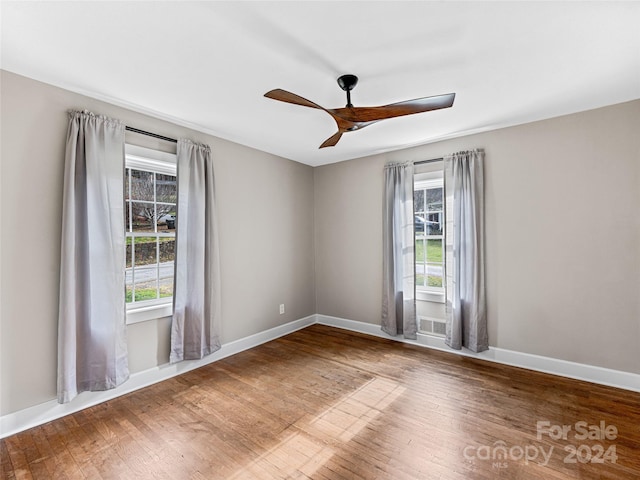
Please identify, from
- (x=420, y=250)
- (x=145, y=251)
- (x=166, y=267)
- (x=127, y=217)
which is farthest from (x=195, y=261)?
(x=420, y=250)

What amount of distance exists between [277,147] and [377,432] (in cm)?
328

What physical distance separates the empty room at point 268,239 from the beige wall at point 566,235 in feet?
0.07

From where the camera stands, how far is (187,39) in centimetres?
179

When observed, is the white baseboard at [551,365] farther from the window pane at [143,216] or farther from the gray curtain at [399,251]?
the window pane at [143,216]

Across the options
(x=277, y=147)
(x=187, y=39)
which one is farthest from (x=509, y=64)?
(x=277, y=147)

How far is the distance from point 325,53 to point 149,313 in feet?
8.87

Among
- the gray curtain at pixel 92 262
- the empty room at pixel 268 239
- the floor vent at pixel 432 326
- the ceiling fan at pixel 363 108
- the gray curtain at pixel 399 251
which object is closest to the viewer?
the empty room at pixel 268 239

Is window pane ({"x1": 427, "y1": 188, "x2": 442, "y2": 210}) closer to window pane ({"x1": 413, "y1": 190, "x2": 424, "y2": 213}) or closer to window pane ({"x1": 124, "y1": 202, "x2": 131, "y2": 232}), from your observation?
window pane ({"x1": 413, "y1": 190, "x2": 424, "y2": 213})

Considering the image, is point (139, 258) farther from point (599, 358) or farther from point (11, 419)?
point (599, 358)

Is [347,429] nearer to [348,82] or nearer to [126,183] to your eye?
[348,82]

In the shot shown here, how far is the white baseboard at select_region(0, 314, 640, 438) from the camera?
2180mm

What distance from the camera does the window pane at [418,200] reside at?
3.93m

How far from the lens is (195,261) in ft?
10.2

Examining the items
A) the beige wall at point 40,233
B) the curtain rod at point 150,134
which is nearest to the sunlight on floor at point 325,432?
the beige wall at point 40,233
